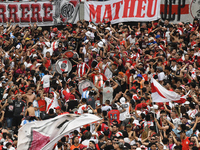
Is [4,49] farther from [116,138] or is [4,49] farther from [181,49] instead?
[116,138]

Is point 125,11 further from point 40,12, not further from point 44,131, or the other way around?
point 44,131

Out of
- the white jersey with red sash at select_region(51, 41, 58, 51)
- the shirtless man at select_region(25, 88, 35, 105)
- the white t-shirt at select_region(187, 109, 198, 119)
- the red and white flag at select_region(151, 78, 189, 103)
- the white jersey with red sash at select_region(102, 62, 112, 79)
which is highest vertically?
the white jersey with red sash at select_region(51, 41, 58, 51)

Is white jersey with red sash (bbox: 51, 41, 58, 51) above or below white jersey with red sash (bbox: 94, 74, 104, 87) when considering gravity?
above

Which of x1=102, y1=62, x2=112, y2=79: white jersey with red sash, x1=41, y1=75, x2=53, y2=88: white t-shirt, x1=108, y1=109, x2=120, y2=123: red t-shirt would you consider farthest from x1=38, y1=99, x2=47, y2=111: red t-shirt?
x1=102, y1=62, x2=112, y2=79: white jersey with red sash

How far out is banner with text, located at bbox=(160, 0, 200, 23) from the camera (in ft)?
92.5

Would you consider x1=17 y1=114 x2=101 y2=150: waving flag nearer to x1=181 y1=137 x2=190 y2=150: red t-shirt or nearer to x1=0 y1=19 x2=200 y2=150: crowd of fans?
x1=0 y1=19 x2=200 y2=150: crowd of fans

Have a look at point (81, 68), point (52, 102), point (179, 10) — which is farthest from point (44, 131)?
point (179, 10)

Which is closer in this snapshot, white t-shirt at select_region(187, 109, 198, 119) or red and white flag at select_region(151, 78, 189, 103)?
red and white flag at select_region(151, 78, 189, 103)

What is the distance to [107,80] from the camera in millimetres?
22969

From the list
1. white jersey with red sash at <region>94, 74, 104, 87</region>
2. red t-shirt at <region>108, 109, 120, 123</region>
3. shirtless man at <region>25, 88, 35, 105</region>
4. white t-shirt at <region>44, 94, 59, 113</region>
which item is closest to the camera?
red t-shirt at <region>108, 109, 120, 123</region>

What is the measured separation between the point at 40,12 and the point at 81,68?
6.63m

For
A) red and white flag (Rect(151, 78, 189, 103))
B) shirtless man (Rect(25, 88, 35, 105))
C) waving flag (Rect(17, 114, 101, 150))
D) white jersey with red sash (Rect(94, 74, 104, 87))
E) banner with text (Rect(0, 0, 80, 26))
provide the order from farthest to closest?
1. banner with text (Rect(0, 0, 80, 26))
2. white jersey with red sash (Rect(94, 74, 104, 87))
3. shirtless man (Rect(25, 88, 35, 105))
4. red and white flag (Rect(151, 78, 189, 103))
5. waving flag (Rect(17, 114, 101, 150))

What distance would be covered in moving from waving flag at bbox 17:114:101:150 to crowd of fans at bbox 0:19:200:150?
2386 millimetres

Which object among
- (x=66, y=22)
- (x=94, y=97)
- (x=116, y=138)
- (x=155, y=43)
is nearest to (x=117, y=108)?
(x=94, y=97)
